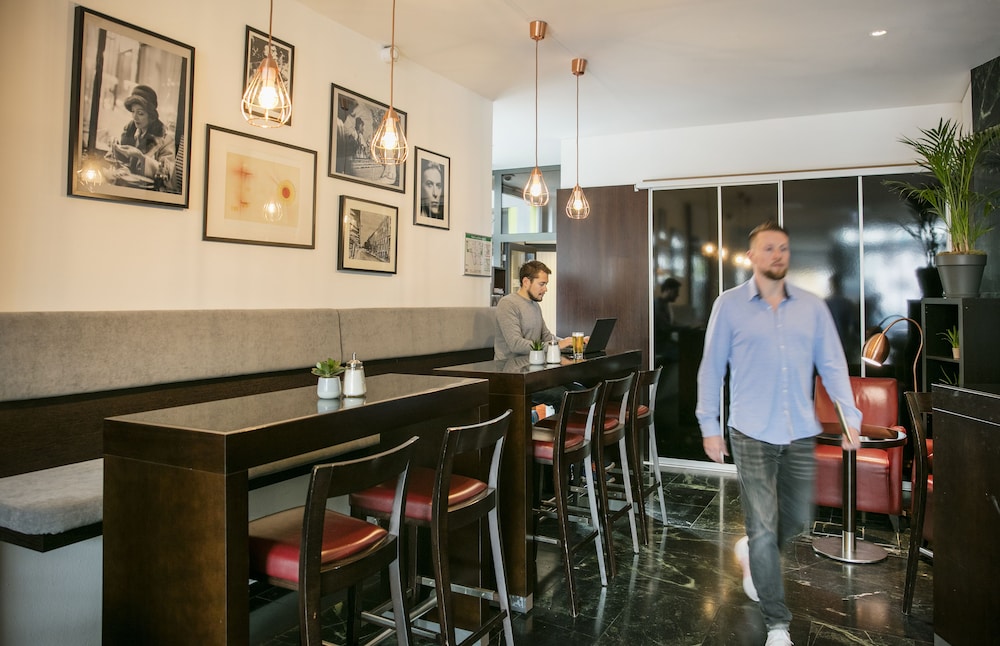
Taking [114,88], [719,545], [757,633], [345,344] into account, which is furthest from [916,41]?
[114,88]

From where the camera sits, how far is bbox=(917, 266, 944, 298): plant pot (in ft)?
17.8

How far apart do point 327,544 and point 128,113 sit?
2.37 m

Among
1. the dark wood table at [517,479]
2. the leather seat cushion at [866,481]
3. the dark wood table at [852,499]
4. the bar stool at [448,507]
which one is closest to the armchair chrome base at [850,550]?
the dark wood table at [852,499]

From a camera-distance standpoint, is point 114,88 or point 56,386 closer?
point 56,386

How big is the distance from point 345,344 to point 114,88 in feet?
6.00

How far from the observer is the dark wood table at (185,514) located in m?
1.74

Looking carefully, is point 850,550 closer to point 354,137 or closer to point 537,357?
point 537,357

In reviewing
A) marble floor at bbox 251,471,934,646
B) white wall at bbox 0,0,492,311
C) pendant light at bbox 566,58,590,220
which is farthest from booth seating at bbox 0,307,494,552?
pendant light at bbox 566,58,590,220

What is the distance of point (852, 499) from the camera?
3.82 m

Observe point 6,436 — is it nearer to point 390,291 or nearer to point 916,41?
point 390,291

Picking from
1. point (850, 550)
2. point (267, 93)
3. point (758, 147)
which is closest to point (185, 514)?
point (267, 93)

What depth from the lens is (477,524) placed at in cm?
290

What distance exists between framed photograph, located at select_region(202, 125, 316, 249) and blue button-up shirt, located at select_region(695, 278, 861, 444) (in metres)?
2.58

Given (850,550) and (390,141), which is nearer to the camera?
(390,141)
